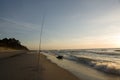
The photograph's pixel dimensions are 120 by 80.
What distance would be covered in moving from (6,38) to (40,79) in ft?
251

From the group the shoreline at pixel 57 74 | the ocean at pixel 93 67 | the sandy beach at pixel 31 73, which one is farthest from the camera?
the ocean at pixel 93 67

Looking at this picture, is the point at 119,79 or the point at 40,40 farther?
the point at 119,79

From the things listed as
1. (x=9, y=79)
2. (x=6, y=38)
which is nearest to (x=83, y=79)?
(x=9, y=79)

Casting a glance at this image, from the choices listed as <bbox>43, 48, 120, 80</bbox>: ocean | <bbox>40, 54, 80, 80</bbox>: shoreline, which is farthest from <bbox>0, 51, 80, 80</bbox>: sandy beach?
<bbox>43, 48, 120, 80</bbox>: ocean

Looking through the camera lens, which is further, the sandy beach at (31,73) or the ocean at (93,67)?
the ocean at (93,67)

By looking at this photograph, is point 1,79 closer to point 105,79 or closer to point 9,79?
point 9,79

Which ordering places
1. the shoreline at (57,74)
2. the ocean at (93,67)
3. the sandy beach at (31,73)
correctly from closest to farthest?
the sandy beach at (31,73) → the shoreline at (57,74) → the ocean at (93,67)

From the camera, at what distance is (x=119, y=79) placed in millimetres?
11500

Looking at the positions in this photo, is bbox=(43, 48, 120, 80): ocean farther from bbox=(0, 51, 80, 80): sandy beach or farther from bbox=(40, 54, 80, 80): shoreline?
bbox=(0, 51, 80, 80): sandy beach

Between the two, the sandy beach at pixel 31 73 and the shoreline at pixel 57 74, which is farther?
the shoreline at pixel 57 74

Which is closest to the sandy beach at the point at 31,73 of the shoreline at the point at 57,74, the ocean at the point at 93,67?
the shoreline at the point at 57,74

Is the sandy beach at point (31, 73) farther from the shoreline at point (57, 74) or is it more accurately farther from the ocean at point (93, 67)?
the ocean at point (93, 67)

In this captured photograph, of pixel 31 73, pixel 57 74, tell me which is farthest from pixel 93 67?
pixel 31 73

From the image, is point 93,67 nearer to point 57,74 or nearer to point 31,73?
point 57,74
